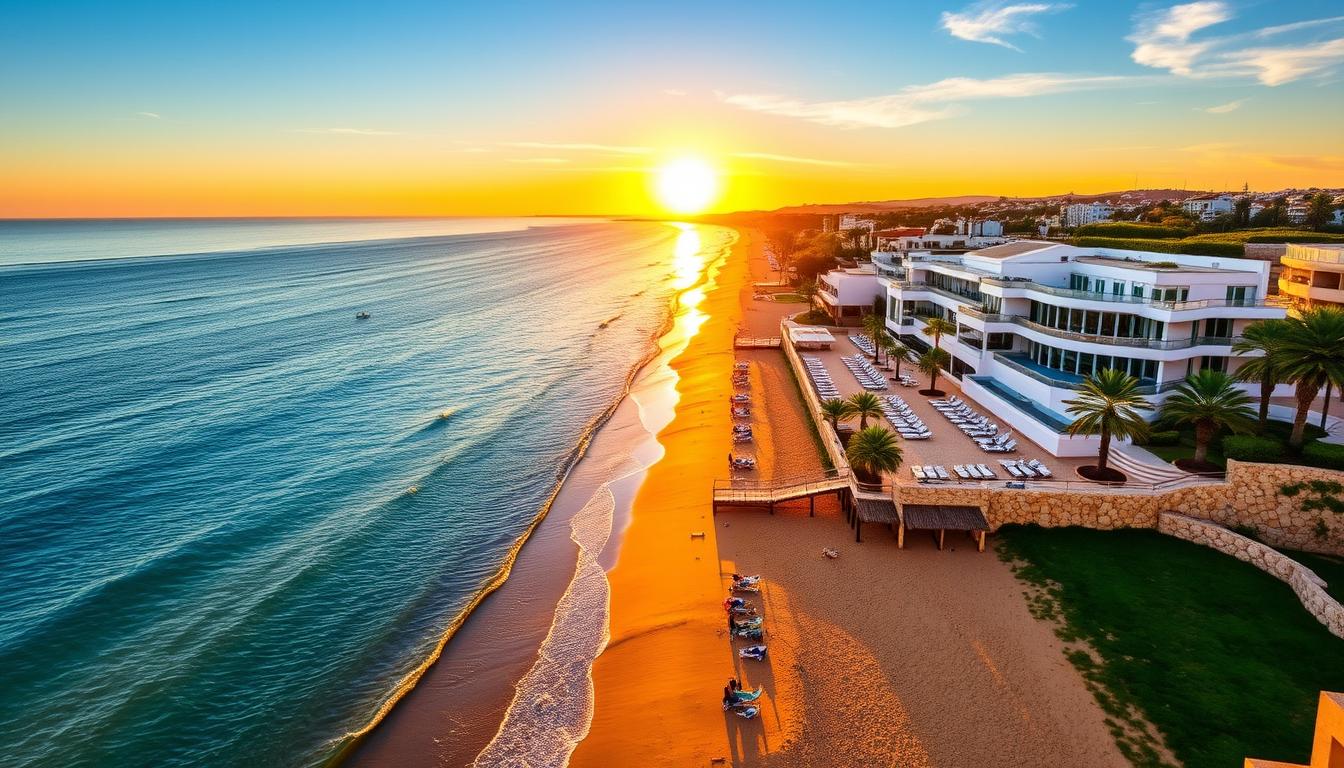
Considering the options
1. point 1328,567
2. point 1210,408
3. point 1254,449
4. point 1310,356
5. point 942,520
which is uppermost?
point 1310,356

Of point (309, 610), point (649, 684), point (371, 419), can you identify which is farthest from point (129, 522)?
point (649, 684)

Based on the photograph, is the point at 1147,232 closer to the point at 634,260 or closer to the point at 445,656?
the point at 445,656

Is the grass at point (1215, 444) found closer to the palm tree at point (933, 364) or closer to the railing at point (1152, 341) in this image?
the railing at point (1152, 341)

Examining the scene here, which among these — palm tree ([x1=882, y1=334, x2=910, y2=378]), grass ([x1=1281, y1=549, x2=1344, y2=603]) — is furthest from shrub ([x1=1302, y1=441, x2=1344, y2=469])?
palm tree ([x1=882, y1=334, x2=910, y2=378])

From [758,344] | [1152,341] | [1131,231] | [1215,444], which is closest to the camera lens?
[1215,444]

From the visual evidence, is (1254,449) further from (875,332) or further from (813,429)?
(875,332)

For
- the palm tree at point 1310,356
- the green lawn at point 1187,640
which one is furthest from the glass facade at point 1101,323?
the green lawn at point 1187,640

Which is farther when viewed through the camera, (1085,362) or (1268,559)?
(1085,362)

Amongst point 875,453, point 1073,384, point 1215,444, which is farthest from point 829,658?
point 1215,444
